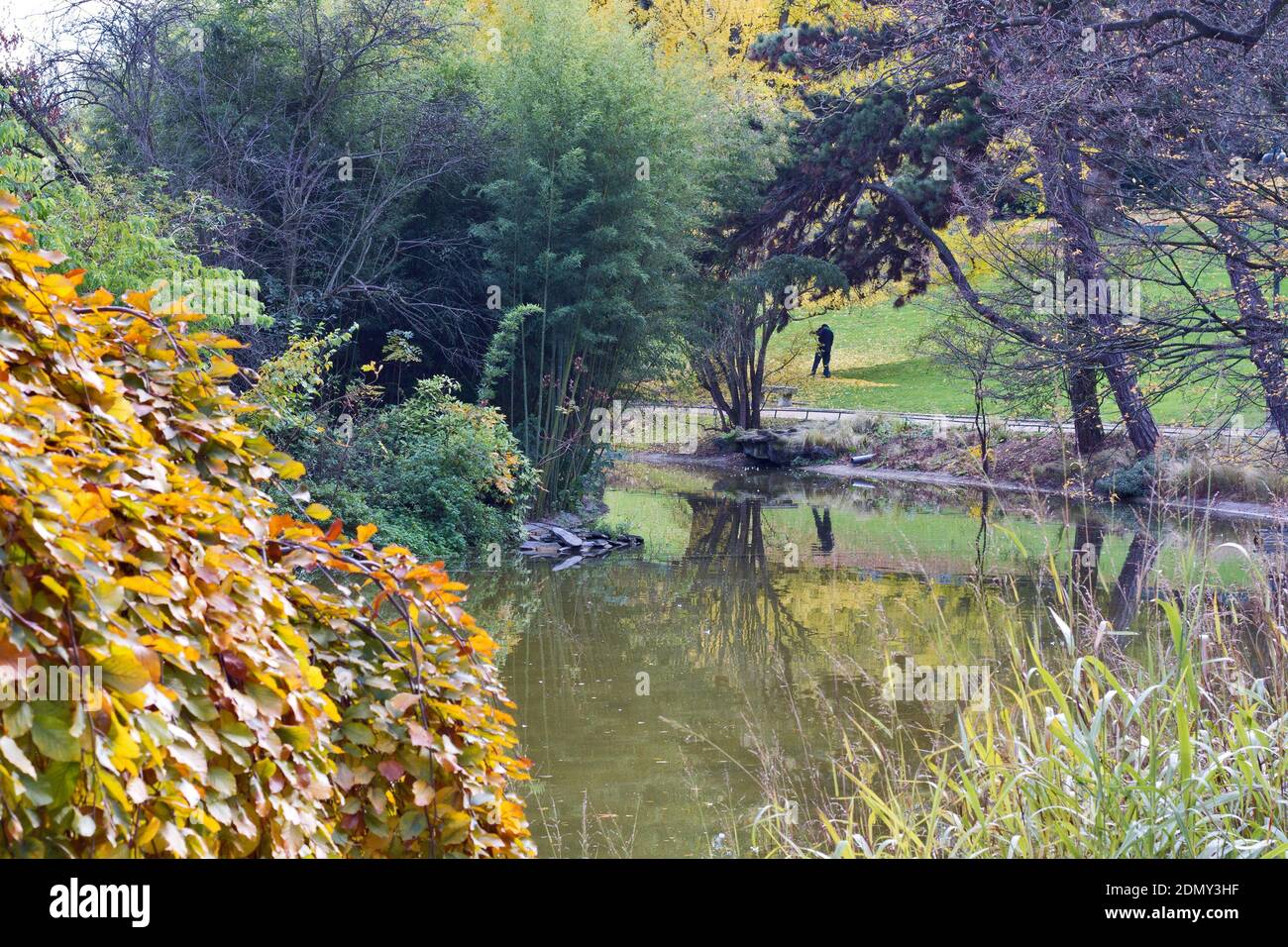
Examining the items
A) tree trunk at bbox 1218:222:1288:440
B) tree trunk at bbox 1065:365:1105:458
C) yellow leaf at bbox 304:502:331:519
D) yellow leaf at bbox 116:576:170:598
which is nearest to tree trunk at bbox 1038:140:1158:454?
tree trunk at bbox 1065:365:1105:458

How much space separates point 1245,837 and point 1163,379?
5824 mm

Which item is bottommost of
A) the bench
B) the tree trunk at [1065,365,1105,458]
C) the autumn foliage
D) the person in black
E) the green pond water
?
the green pond water

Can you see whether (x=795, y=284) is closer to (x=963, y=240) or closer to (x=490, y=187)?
(x=963, y=240)

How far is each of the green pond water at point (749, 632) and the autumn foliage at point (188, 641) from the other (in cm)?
172

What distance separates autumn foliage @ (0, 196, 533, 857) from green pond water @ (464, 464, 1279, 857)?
1.72 m

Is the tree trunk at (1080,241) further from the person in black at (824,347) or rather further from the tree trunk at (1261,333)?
the person in black at (824,347)

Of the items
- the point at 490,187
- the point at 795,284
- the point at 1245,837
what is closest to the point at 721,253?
the point at 795,284

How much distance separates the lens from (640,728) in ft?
20.2

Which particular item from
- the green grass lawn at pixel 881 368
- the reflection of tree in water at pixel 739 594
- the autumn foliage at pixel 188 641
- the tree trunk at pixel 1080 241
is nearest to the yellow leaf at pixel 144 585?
the autumn foliage at pixel 188 641

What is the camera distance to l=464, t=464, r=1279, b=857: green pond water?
15.6 feet

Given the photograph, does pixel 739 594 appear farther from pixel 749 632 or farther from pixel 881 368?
pixel 881 368

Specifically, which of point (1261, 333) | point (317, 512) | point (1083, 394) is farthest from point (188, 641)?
point (1083, 394)

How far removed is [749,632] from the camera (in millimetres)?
8531

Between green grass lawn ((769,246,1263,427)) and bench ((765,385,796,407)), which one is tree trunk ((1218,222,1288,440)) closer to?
green grass lawn ((769,246,1263,427))
